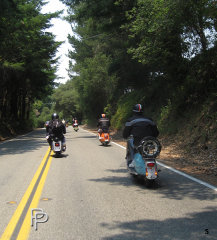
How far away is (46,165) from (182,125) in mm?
9057

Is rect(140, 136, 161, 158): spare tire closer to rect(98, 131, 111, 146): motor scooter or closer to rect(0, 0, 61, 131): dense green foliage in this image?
rect(98, 131, 111, 146): motor scooter

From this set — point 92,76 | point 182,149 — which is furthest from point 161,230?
point 92,76

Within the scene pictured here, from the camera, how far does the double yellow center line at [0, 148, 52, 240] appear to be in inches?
183

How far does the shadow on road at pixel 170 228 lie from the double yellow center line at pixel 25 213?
4.06 ft

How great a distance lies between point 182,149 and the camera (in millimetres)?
14352

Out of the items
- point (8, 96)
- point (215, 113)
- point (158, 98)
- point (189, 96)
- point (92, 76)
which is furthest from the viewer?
point (92, 76)

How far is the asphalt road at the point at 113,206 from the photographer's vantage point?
4.66 metres

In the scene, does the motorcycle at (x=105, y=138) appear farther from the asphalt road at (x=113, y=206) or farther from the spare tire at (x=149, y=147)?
the spare tire at (x=149, y=147)

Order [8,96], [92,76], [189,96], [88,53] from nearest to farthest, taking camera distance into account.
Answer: [189,96] < [8,96] < [92,76] < [88,53]

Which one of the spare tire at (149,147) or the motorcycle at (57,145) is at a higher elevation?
the spare tire at (149,147)

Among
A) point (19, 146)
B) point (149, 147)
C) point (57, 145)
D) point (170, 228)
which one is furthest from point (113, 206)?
point (19, 146)

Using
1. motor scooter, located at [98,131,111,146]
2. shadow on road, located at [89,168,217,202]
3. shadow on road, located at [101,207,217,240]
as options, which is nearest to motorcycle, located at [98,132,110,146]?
motor scooter, located at [98,131,111,146]

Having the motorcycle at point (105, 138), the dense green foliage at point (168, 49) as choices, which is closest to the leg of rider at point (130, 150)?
the dense green foliage at point (168, 49)

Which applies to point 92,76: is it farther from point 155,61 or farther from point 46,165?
point 46,165
